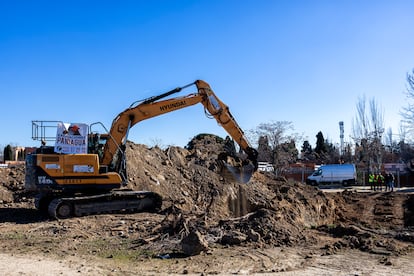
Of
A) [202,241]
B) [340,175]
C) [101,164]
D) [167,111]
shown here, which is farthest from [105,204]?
[340,175]

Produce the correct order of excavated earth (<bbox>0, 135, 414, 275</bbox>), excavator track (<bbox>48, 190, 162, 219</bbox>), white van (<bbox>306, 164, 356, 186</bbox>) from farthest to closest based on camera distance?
white van (<bbox>306, 164, 356, 186</bbox>)
excavator track (<bbox>48, 190, 162, 219</bbox>)
excavated earth (<bbox>0, 135, 414, 275</bbox>)

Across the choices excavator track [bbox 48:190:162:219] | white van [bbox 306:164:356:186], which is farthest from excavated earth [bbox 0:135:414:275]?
white van [bbox 306:164:356:186]

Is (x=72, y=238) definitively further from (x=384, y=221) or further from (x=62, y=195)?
(x=384, y=221)

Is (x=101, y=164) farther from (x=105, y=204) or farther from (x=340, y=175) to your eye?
(x=340, y=175)

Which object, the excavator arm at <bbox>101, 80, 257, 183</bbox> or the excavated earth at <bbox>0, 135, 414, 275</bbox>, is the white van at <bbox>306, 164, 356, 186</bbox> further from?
the excavator arm at <bbox>101, 80, 257, 183</bbox>

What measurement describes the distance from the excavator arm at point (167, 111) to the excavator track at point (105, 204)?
1.28m

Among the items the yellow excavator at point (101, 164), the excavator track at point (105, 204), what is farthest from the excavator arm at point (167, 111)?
the excavator track at point (105, 204)

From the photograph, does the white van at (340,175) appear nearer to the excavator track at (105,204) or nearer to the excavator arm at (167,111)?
the excavator arm at (167,111)

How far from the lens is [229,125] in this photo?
52.1 feet

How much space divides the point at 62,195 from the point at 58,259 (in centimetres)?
635

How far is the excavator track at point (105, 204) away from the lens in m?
14.6

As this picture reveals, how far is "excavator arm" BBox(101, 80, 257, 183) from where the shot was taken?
51.8 feet

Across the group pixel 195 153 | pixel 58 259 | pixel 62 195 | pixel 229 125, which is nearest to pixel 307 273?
pixel 58 259

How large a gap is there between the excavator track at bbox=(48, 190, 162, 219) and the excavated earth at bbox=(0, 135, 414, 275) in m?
0.35
